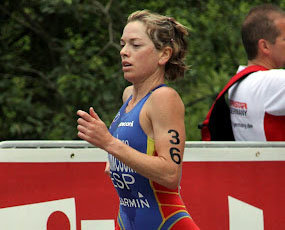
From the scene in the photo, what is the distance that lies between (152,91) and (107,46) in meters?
4.35

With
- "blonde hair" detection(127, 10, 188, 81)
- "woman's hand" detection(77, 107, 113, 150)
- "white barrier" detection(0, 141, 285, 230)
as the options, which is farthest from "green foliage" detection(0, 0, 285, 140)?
"woman's hand" detection(77, 107, 113, 150)

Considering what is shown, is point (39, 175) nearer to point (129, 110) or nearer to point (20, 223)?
point (20, 223)

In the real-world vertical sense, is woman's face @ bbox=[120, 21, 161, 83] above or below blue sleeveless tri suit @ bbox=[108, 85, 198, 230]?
above

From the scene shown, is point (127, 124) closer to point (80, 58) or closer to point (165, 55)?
point (165, 55)

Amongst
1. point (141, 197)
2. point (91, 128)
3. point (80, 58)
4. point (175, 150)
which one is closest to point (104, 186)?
point (141, 197)

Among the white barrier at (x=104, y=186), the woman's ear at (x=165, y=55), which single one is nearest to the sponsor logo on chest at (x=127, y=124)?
the woman's ear at (x=165, y=55)

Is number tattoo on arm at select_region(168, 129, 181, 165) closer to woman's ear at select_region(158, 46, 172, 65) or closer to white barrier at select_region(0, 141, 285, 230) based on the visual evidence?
woman's ear at select_region(158, 46, 172, 65)

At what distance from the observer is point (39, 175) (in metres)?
3.87

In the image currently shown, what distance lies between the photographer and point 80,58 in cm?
705

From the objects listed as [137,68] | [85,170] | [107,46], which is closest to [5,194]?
[85,170]

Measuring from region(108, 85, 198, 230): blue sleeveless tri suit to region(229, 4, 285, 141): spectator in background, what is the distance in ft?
4.11

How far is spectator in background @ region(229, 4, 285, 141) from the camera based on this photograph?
160 inches

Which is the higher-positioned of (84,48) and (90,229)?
(84,48)

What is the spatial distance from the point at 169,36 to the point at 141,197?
2.39 feet
